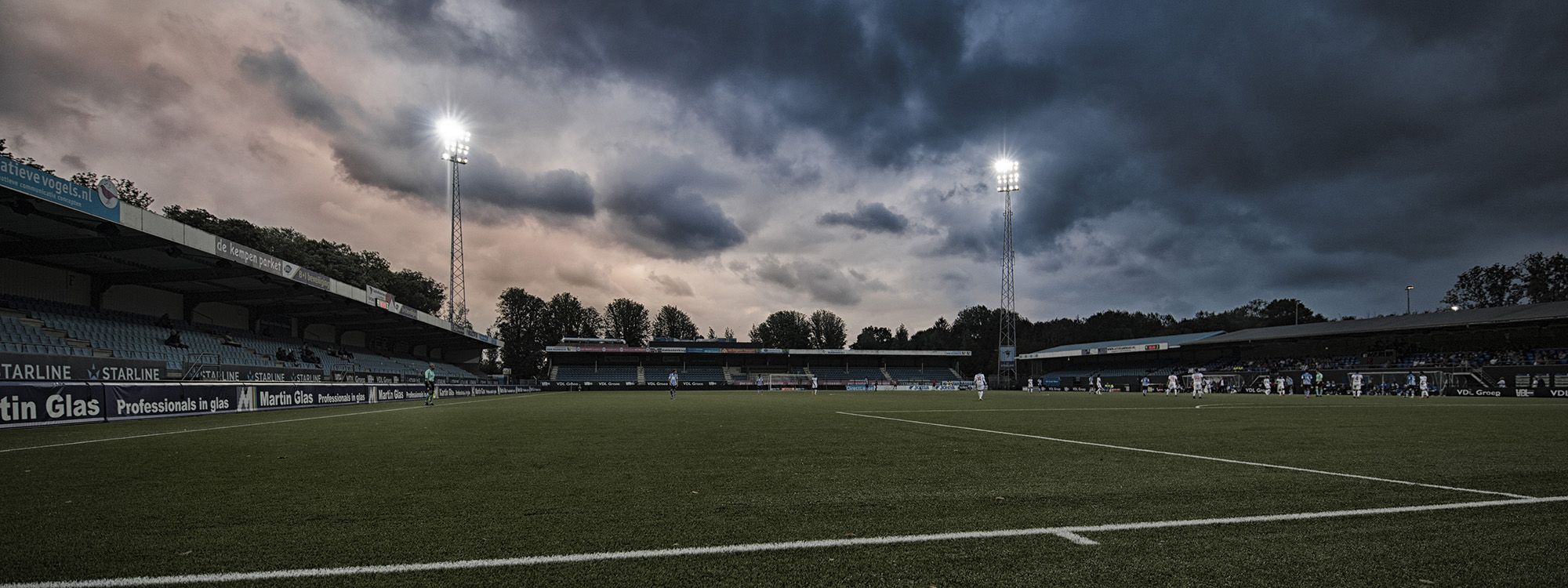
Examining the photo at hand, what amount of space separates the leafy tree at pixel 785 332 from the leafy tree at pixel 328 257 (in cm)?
5417

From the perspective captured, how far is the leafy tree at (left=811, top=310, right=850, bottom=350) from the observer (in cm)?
12412

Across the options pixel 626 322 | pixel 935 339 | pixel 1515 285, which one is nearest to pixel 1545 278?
pixel 1515 285

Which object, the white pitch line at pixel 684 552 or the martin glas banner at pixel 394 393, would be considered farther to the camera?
the martin glas banner at pixel 394 393

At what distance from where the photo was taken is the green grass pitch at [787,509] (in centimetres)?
312

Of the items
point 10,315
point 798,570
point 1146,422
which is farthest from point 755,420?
point 10,315

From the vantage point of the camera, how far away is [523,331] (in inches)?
3794

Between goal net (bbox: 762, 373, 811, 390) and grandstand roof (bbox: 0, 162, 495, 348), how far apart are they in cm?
3787

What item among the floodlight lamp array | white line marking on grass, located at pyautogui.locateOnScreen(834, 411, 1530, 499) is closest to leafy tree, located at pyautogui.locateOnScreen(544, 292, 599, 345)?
the floodlight lamp array

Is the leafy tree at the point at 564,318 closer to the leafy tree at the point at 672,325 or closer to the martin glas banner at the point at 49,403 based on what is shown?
the leafy tree at the point at 672,325

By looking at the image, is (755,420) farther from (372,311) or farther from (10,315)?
(372,311)

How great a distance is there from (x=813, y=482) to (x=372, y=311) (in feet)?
133

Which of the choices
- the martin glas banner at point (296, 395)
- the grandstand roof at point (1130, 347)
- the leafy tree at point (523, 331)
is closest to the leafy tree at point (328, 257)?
the leafy tree at point (523, 331)

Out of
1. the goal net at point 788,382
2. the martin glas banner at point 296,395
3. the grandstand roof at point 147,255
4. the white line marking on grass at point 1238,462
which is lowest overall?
the goal net at point 788,382

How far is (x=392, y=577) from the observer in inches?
119
